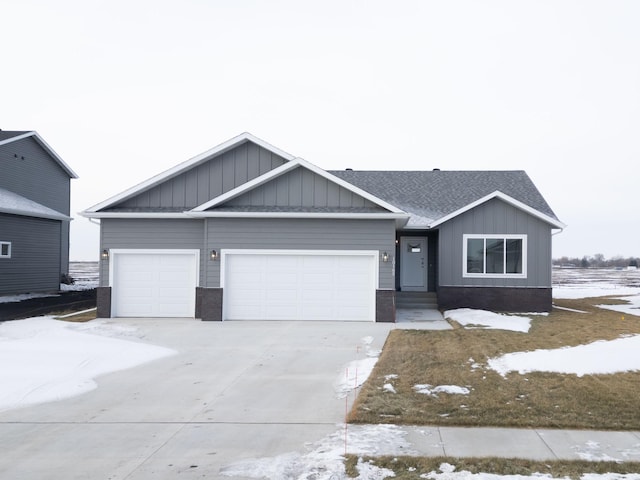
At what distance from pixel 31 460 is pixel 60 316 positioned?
477 inches

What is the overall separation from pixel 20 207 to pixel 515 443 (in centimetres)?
2368

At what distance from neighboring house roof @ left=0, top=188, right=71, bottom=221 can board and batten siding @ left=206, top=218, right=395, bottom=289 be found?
11.9 m

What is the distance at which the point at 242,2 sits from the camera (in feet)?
56.1

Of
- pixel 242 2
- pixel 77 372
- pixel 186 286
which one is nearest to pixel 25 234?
pixel 186 286

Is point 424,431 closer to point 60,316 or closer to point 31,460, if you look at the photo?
point 31,460

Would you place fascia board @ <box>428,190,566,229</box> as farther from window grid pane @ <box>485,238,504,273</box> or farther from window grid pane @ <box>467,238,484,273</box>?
window grid pane @ <box>485,238,504,273</box>

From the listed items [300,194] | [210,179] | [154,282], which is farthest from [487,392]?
[210,179]

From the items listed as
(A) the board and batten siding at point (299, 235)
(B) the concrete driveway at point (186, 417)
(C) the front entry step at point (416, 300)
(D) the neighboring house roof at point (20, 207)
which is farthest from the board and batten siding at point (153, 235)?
(D) the neighboring house roof at point (20, 207)

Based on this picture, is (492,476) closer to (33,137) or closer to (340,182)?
(340,182)

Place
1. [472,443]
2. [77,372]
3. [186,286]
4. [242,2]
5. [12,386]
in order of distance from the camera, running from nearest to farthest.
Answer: [472,443], [12,386], [77,372], [186,286], [242,2]

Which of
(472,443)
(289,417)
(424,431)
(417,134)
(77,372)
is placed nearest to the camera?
(472,443)

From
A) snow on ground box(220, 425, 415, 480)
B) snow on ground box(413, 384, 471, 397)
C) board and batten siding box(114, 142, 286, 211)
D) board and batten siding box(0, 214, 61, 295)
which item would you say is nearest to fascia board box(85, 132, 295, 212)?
board and batten siding box(114, 142, 286, 211)

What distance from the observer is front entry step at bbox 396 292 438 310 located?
62.2ft

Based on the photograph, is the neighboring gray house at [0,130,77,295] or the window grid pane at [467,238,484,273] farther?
the neighboring gray house at [0,130,77,295]
